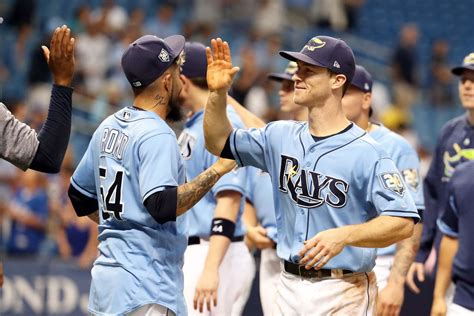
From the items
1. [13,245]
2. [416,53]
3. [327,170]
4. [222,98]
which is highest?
[416,53]

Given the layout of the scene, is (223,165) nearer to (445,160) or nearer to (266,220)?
(266,220)

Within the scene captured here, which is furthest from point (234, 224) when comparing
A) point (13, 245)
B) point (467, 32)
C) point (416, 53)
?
point (467, 32)

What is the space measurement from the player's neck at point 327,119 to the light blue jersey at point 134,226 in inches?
28.8

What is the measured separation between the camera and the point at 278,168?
16.6 feet

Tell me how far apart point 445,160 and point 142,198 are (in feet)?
10.2

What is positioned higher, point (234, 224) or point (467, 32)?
point (467, 32)

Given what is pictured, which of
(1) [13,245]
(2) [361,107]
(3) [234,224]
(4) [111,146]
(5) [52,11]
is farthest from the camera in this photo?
(5) [52,11]

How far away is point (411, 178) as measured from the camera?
6.45 m

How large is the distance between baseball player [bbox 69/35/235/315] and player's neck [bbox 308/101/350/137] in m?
0.53

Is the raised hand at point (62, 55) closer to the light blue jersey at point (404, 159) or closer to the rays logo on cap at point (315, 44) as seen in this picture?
the rays logo on cap at point (315, 44)

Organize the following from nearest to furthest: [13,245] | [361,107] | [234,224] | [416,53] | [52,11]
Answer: [234,224] < [361,107] < [13,245] < [52,11] < [416,53]

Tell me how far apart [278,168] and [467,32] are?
1423cm

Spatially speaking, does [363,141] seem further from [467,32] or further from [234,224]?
[467,32]

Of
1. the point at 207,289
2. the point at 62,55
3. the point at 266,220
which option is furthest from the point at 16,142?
the point at 266,220
